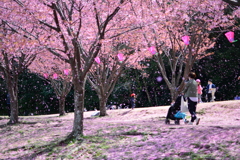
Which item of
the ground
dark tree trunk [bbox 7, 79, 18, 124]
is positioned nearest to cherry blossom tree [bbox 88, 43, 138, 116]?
dark tree trunk [bbox 7, 79, 18, 124]

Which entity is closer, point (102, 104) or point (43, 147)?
point (43, 147)

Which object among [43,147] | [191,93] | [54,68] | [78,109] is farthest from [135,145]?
[54,68]

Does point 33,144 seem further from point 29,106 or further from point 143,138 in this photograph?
point 29,106

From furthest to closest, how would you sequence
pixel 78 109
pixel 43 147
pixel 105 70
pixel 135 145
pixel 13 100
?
pixel 105 70, pixel 13 100, pixel 78 109, pixel 43 147, pixel 135 145

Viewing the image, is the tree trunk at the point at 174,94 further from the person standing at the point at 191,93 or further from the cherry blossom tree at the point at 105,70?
the person standing at the point at 191,93

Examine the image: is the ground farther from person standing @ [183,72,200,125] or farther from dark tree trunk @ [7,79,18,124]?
dark tree trunk @ [7,79,18,124]

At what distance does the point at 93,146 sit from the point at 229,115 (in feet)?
23.8

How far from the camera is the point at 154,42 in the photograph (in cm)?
1241

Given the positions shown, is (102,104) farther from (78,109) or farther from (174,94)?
(78,109)

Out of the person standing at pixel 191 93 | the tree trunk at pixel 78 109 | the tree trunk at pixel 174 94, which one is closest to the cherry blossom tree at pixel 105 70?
the tree trunk at pixel 174 94

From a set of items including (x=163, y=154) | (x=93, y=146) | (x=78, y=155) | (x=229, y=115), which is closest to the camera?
(x=163, y=154)

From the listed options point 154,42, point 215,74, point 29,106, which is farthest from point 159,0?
point 29,106

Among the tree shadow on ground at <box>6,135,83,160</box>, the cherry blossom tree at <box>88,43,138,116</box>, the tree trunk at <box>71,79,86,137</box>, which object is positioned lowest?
the tree shadow on ground at <box>6,135,83,160</box>

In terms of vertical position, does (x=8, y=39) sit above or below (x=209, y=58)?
below
